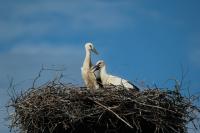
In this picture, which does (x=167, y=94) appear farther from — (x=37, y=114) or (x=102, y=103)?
(x=37, y=114)

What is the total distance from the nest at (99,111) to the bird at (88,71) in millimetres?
1660

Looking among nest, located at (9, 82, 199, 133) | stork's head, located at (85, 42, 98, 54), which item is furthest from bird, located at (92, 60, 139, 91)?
nest, located at (9, 82, 199, 133)

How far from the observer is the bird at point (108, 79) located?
34.0 feet

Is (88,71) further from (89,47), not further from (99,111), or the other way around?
(99,111)

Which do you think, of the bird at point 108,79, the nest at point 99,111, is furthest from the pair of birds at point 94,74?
the nest at point 99,111

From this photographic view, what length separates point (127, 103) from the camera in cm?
903

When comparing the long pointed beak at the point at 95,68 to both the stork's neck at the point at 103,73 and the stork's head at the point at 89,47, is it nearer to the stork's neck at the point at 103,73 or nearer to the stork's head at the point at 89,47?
the stork's neck at the point at 103,73

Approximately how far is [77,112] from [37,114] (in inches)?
22.0

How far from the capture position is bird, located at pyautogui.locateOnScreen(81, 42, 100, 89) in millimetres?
11047

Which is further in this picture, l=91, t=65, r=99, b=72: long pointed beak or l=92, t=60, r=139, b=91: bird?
l=91, t=65, r=99, b=72: long pointed beak

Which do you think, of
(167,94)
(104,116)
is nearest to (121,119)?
(104,116)

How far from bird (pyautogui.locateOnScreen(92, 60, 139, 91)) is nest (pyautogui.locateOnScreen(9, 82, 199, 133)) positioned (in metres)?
0.93

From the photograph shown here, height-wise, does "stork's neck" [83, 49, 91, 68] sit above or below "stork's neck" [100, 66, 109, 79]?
above

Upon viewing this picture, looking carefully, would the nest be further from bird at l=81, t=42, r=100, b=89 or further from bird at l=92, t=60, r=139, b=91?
bird at l=81, t=42, r=100, b=89
